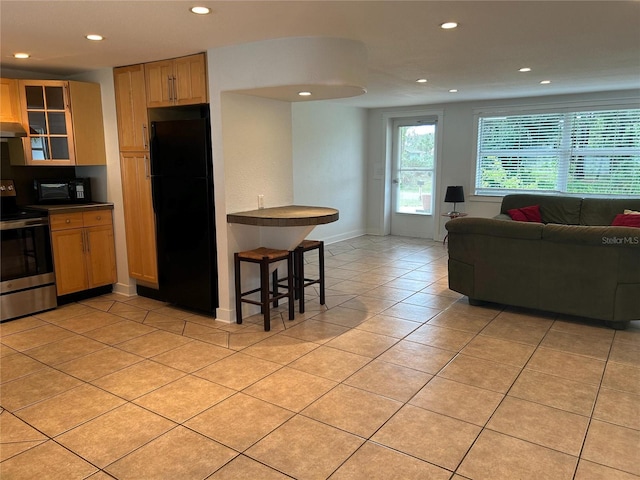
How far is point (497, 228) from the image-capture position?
13.3 feet

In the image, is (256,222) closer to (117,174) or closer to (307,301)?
(307,301)

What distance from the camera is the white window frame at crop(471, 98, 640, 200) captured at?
20.1ft

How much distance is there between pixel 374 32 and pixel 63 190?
11.5ft

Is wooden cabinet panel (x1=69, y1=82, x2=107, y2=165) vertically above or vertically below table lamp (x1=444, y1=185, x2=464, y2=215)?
above

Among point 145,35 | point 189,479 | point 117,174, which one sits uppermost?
point 145,35

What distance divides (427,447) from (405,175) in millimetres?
6509

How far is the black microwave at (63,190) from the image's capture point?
179 inches

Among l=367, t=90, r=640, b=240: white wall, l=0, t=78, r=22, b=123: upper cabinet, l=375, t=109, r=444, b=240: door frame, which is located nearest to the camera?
l=0, t=78, r=22, b=123: upper cabinet

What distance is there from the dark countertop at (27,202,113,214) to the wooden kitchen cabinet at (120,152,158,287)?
0.84ft

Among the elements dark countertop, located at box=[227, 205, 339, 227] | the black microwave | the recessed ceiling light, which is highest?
the recessed ceiling light

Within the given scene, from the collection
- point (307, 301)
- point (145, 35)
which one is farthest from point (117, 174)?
point (307, 301)

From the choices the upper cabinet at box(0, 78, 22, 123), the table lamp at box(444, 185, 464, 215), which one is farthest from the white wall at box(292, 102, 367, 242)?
the upper cabinet at box(0, 78, 22, 123)

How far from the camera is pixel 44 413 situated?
8.36 ft

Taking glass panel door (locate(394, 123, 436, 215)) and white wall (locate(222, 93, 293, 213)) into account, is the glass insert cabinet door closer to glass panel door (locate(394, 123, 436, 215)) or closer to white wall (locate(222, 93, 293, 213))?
white wall (locate(222, 93, 293, 213))
